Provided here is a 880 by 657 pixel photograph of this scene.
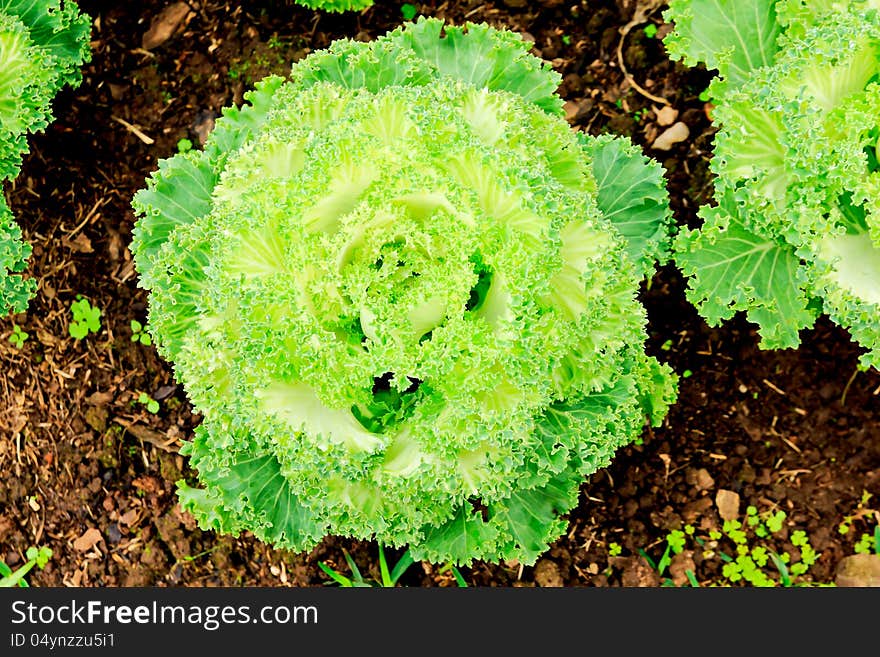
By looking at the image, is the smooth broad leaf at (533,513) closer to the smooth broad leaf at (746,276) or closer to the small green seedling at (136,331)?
the smooth broad leaf at (746,276)

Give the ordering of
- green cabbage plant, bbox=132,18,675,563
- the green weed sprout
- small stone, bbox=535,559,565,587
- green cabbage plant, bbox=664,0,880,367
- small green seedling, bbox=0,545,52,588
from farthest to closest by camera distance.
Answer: small green seedling, bbox=0,545,52,588, small stone, bbox=535,559,565,587, the green weed sprout, green cabbage plant, bbox=664,0,880,367, green cabbage plant, bbox=132,18,675,563

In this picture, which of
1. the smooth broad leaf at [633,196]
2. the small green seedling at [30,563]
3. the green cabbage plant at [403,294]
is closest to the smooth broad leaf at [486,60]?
the green cabbage plant at [403,294]

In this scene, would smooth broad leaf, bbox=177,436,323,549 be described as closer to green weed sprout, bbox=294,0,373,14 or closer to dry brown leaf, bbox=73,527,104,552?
dry brown leaf, bbox=73,527,104,552

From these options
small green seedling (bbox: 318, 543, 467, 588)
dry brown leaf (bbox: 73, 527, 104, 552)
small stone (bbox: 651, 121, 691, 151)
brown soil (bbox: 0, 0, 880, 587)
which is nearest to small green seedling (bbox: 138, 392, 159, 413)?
brown soil (bbox: 0, 0, 880, 587)

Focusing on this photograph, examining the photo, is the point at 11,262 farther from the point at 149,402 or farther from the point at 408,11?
the point at 408,11

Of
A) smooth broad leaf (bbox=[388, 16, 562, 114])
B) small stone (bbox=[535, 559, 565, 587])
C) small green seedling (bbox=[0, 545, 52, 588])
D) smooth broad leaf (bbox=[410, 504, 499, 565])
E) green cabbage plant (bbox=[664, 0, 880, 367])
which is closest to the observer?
green cabbage plant (bbox=[664, 0, 880, 367])

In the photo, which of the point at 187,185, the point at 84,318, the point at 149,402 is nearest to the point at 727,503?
the point at 187,185
